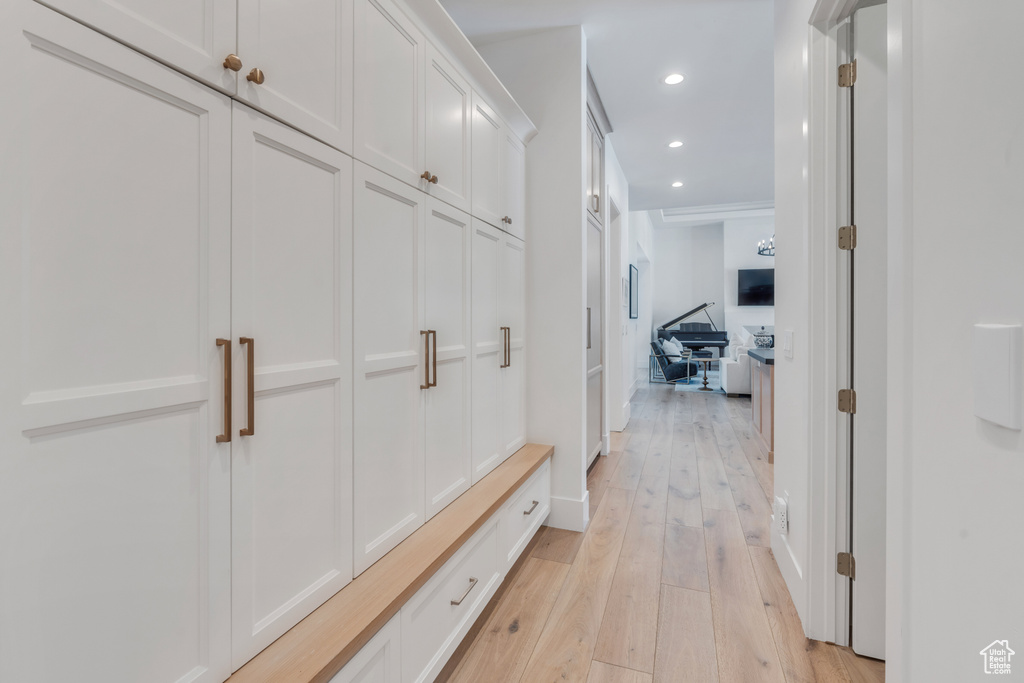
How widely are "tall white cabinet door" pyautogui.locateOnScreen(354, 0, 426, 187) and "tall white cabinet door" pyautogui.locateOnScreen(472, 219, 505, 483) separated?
1.71 feet

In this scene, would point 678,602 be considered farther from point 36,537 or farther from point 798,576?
point 36,537

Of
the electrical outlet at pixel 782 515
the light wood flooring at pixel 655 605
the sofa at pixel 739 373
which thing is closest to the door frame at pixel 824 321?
the light wood flooring at pixel 655 605

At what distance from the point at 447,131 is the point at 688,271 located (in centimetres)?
995

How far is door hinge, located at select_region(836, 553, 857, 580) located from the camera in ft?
5.30

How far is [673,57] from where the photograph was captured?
9.37 feet

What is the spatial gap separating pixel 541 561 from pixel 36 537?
1.96m

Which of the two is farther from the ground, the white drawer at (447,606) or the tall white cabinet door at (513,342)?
the tall white cabinet door at (513,342)

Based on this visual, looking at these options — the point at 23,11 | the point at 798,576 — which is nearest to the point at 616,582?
the point at 798,576

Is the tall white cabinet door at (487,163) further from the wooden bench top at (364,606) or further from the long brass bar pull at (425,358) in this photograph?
the wooden bench top at (364,606)

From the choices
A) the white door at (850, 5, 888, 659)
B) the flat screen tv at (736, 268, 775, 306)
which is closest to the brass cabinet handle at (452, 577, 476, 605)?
the white door at (850, 5, 888, 659)

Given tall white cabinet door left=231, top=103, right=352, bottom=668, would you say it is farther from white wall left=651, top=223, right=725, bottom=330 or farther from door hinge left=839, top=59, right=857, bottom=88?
white wall left=651, top=223, right=725, bottom=330

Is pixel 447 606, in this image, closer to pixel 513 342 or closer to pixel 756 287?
pixel 513 342
